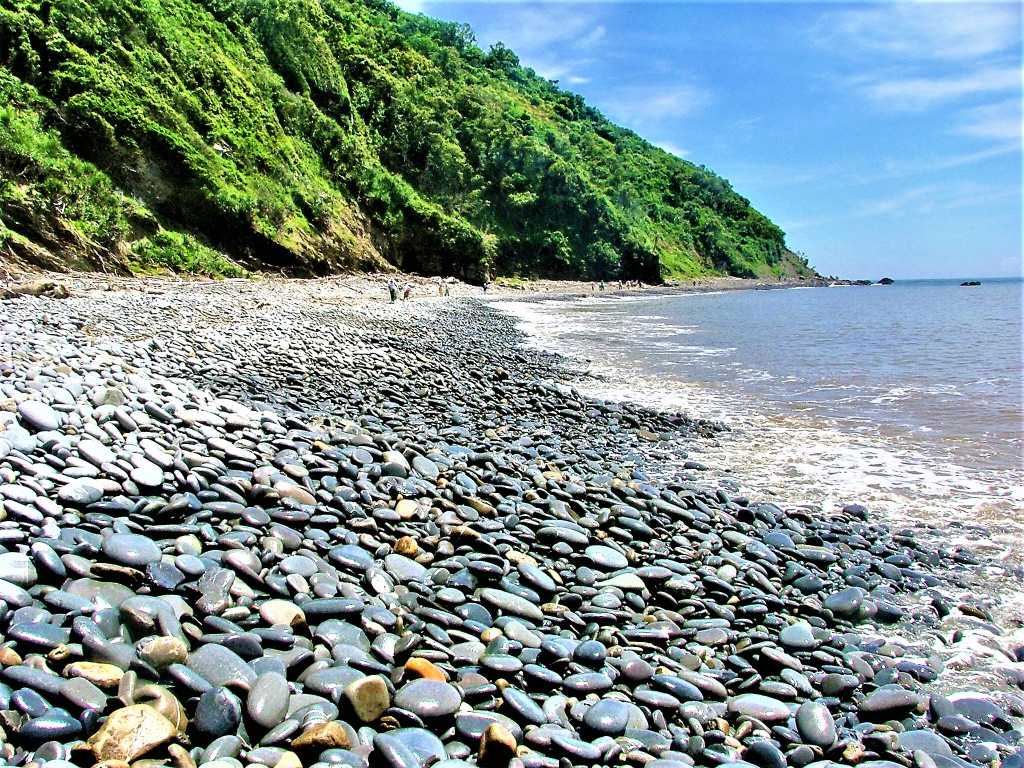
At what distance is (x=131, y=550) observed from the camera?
321 centimetres

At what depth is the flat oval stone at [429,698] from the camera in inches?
98.0

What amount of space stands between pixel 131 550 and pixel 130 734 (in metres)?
1.40

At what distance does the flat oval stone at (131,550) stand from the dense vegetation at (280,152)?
19139mm

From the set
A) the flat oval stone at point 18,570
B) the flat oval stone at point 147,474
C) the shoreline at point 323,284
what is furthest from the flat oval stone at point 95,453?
the shoreline at point 323,284

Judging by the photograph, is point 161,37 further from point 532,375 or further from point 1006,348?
point 1006,348

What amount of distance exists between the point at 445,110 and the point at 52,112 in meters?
40.0

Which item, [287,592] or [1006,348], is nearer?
[287,592]

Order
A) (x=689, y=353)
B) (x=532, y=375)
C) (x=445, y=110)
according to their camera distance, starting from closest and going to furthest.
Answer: (x=532, y=375) → (x=689, y=353) → (x=445, y=110)

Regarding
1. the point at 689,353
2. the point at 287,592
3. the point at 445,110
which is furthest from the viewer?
the point at 445,110

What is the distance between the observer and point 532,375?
12.9m

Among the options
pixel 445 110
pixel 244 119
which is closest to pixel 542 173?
pixel 445 110

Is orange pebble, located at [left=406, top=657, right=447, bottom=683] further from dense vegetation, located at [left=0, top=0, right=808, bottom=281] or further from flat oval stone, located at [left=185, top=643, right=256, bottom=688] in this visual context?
dense vegetation, located at [left=0, top=0, right=808, bottom=281]

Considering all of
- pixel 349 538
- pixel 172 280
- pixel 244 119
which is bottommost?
pixel 349 538

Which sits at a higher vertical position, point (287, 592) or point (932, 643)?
point (287, 592)
